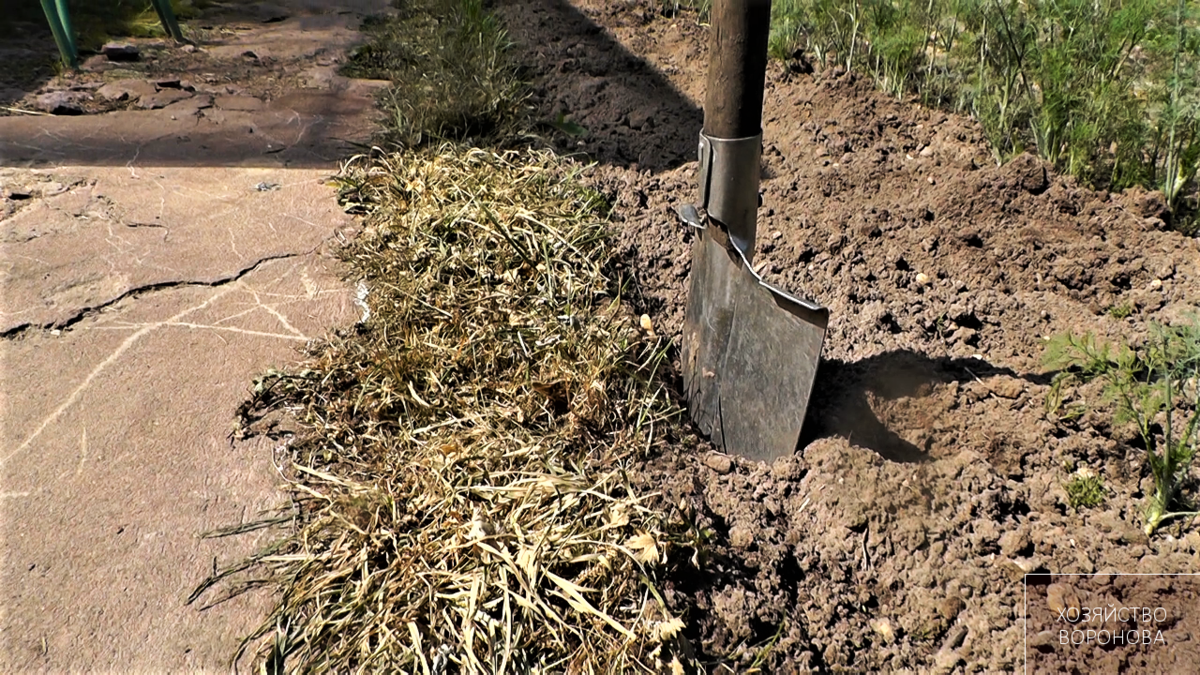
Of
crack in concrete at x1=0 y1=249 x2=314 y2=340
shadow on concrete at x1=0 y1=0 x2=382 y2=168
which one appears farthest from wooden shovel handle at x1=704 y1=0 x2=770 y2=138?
shadow on concrete at x1=0 y1=0 x2=382 y2=168

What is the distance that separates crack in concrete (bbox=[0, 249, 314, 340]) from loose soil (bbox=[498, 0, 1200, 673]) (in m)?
1.28

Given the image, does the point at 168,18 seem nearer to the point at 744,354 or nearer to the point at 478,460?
the point at 478,460

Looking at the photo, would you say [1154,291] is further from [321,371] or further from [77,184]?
[77,184]

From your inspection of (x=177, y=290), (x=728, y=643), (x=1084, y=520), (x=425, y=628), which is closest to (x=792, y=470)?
(x=728, y=643)

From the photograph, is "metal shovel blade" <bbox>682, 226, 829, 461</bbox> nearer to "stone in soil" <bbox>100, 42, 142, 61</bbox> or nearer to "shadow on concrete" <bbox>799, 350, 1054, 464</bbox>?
"shadow on concrete" <bbox>799, 350, 1054, 464</bbox>

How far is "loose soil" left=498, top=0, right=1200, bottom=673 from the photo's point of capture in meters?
1.71

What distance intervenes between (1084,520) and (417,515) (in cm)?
150

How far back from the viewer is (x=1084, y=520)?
181 centimetres

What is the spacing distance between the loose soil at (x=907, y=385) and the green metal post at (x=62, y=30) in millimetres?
2712

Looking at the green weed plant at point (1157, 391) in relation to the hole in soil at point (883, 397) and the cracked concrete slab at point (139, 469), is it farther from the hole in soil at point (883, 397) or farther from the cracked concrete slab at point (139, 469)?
the cracked concrete slab at point (139, 469)

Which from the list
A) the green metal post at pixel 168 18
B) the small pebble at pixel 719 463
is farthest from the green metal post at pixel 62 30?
the small pebble at pixel 719 463

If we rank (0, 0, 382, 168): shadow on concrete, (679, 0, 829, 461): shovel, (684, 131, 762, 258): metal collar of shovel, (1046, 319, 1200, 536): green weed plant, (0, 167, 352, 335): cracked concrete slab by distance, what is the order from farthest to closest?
(0, 0, 382, 168): shadow on concrete < (0, 167, 352, 335): cracked concrete slab < (684, 131, 762, 258): metal collar of shovel < (679, 0, 829, 461): shovel < (1046, 319, 1200, 536): green weed plant

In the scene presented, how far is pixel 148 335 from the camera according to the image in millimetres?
2475

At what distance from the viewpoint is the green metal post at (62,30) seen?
4086 mm
